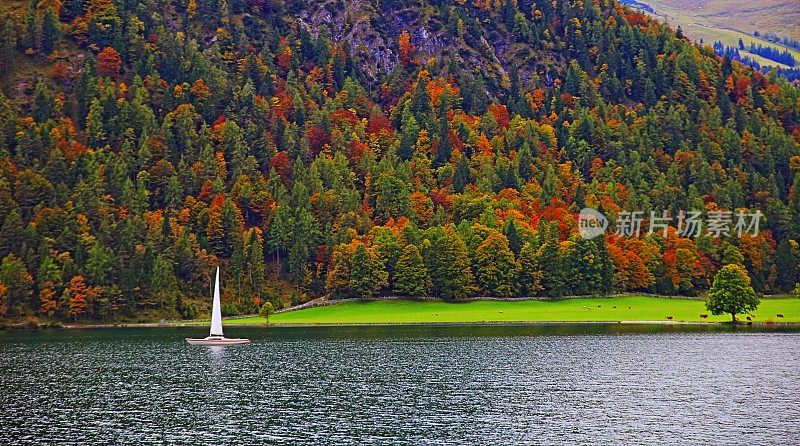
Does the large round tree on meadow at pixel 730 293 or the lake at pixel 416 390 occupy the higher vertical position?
the large round tree on meadow at pixel 730 293

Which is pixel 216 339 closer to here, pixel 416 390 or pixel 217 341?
pixel 217 341

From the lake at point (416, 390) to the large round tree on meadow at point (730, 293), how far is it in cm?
→ 1254

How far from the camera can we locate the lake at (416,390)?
7925 centimetres

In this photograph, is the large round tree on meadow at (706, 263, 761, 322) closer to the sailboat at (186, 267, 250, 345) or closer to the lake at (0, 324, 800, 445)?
the lake at (0, 324, 800, 445)

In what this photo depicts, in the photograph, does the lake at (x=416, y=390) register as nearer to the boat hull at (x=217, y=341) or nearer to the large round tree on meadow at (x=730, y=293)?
the boat hull at (x=217, y=341)

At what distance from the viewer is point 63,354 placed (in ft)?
475

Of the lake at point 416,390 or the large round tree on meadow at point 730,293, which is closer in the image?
the lake at point 416,390

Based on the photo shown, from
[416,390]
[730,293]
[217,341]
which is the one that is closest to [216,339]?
[217,341]

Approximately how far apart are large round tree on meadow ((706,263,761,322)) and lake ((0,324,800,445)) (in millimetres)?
12544

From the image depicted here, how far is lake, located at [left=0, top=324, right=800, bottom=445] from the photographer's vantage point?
79.2 metres

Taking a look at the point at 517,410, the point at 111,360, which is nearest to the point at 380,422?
the point at 517,410

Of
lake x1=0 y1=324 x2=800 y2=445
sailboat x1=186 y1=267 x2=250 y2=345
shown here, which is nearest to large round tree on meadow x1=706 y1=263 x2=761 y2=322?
lake x1=0 y1=324 x2=800 y2=445

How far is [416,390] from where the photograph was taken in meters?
103

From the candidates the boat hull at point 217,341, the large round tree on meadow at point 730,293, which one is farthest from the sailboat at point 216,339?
the large round tree on meadow at point 730,293
